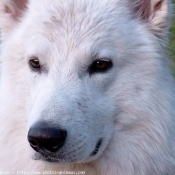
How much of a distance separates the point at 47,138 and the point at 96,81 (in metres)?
0.76

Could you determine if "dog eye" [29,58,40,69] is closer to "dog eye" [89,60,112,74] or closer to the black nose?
"dog eye" [89,60,112,74]

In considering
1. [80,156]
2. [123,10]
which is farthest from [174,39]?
[80,156]

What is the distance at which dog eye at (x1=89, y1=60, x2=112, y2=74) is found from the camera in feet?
13.8

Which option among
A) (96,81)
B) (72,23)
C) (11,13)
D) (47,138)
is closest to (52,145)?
(47,138)

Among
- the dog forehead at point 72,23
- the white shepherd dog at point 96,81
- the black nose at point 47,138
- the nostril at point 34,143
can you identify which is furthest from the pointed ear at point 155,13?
the nostril at point 34,143

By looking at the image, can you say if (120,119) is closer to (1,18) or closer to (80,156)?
(80,156)

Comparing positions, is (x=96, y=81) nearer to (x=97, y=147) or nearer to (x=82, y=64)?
(x=82, y=64)

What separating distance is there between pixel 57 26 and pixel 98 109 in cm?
80

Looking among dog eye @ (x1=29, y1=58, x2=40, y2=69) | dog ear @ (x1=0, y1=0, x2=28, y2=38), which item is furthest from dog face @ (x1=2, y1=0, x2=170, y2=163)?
dog ear @ (x1=0, y1=0, x2=28, y2=38)

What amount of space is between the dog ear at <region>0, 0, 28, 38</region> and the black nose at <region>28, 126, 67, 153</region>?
4.19 feet

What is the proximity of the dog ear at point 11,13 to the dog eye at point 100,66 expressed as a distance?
93 cm

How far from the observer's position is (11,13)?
4602 millimetres

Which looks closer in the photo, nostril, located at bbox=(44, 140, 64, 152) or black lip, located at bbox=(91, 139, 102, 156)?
nostril, located at bbox=(44, 140, 64, 152)

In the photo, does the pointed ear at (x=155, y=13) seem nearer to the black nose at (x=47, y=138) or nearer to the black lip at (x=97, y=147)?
the black lip at (x=97, y=147)
